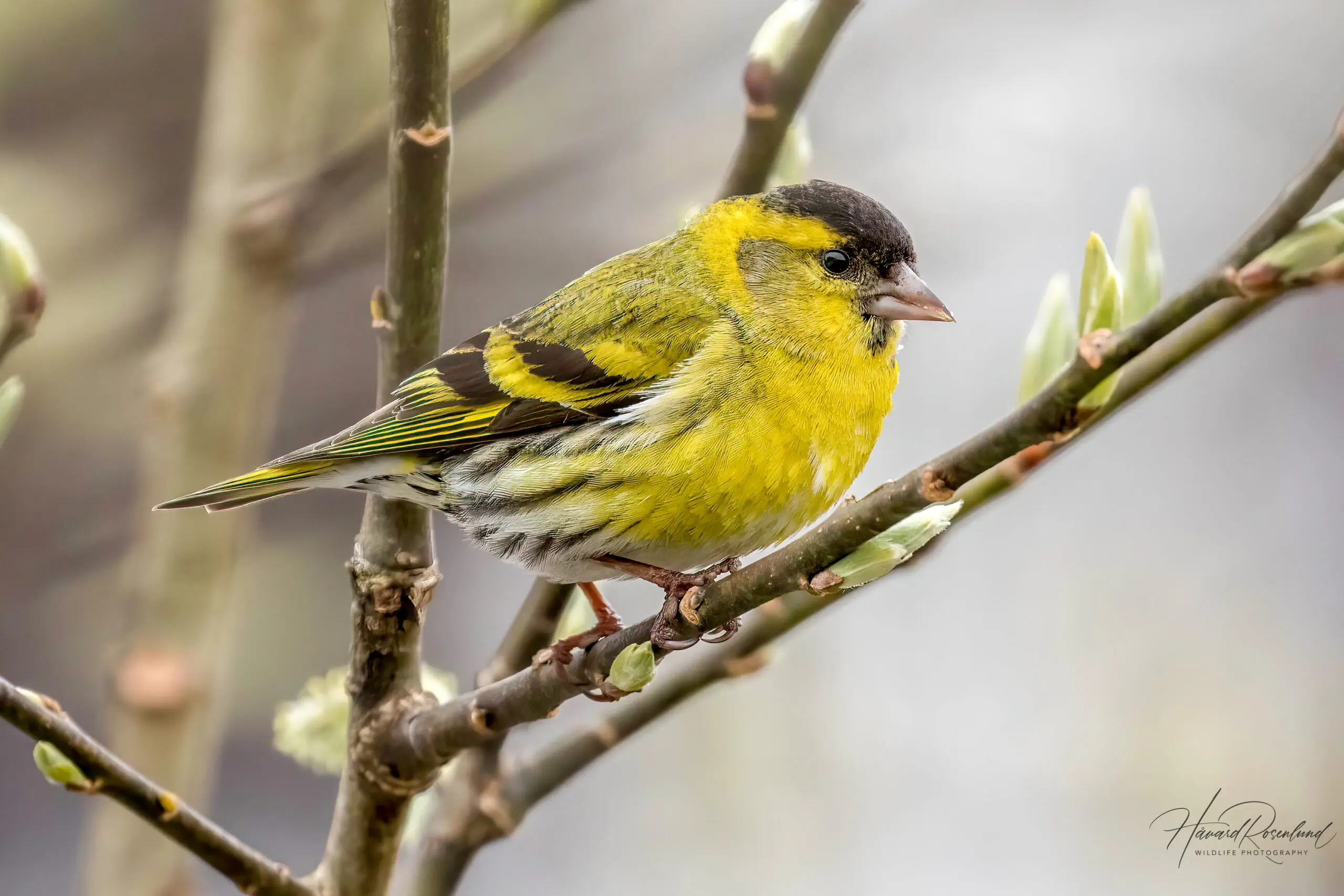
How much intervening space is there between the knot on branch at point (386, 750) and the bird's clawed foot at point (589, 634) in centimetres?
21

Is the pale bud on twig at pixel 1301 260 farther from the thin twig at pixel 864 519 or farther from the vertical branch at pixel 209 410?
the vertical branch at pixel 209 410

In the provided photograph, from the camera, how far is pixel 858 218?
248 centimetres

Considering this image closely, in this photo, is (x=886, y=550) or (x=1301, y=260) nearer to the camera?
(x=1301, y=260)

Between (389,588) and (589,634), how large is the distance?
363 millimetres

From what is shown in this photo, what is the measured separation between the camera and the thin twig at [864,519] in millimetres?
1056

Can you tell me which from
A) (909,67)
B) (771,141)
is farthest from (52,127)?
(771,141)

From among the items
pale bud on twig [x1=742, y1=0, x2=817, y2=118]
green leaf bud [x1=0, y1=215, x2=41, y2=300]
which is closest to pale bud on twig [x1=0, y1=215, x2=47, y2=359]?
green leaf bud [x1=0, y1=215, x2=41, y2=300]

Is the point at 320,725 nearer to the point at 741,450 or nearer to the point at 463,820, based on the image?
the point at 463,820

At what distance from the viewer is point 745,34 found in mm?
3092

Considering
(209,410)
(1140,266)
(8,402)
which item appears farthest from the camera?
(209,410)

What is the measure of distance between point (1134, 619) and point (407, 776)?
11.2 ft

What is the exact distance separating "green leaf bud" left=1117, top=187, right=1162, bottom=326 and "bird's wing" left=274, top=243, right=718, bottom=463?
1.01 m

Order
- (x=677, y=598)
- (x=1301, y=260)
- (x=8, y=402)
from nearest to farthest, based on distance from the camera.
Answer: (x=1301, y=260)
(x=8, y=402)
(x=677, y=598)

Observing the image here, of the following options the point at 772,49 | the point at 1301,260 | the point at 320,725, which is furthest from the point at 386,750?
the point at 1301,260
